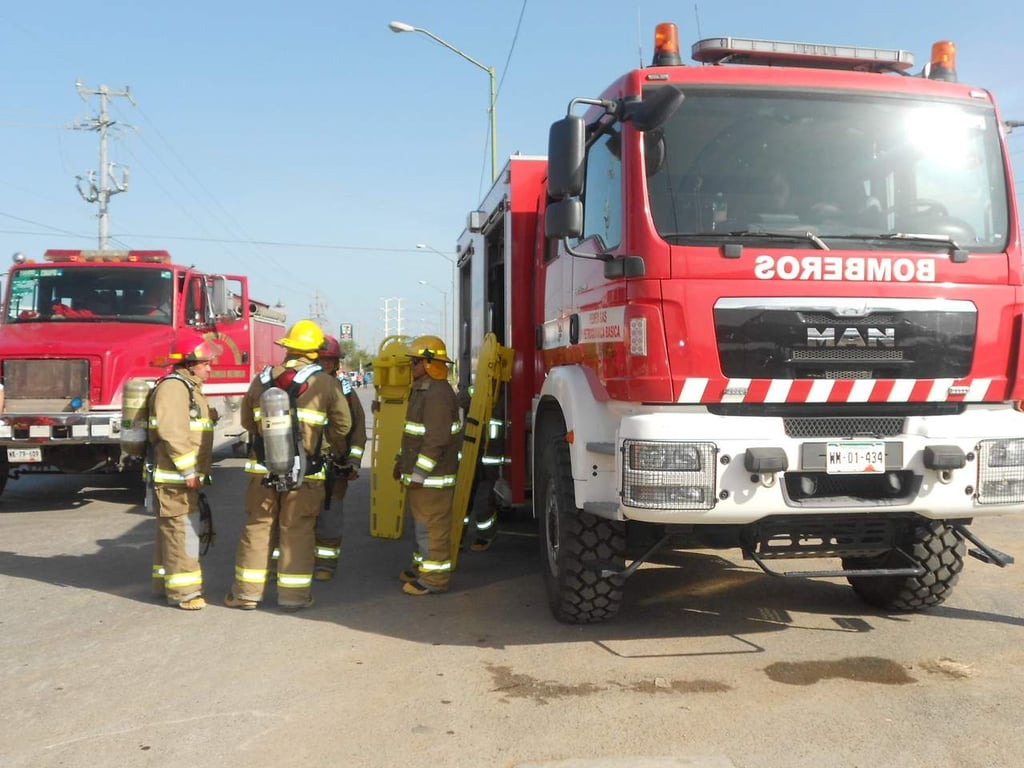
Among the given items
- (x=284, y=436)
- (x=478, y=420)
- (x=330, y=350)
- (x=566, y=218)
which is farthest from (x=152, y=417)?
(x=566, y=218)

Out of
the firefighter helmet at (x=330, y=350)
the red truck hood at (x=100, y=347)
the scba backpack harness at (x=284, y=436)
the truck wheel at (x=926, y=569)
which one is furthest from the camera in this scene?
the red truck hood at (x=100, y=347)

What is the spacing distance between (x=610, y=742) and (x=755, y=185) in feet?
8.85

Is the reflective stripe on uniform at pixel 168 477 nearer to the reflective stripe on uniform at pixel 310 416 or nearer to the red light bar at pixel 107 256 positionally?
the reflective stripe on uniform at pixel 310 416

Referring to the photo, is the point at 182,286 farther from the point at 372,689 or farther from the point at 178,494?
the point at 372,689

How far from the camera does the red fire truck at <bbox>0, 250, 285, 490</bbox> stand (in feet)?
30.6

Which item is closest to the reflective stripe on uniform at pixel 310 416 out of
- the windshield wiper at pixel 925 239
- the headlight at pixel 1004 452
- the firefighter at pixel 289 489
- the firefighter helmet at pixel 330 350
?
the firefighter at pixel 289 489

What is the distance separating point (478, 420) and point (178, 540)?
2.11m

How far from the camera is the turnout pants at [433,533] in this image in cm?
606

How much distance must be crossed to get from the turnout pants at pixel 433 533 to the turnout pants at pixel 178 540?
1385mm

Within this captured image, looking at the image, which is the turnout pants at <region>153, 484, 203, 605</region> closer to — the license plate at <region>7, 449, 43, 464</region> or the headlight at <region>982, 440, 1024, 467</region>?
the license plate at <region>7, 449, 43, 464</region>

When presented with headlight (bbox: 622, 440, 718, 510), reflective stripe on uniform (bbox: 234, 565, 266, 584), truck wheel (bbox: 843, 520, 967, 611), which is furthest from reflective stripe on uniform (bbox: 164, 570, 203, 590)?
truck wheel (bbox: 843, 520, 967, 611)

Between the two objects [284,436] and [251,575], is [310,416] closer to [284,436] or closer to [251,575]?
[284,436]

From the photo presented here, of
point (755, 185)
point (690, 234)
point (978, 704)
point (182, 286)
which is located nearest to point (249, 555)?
point (690, 234)

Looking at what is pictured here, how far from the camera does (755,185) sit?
15.2 feet
